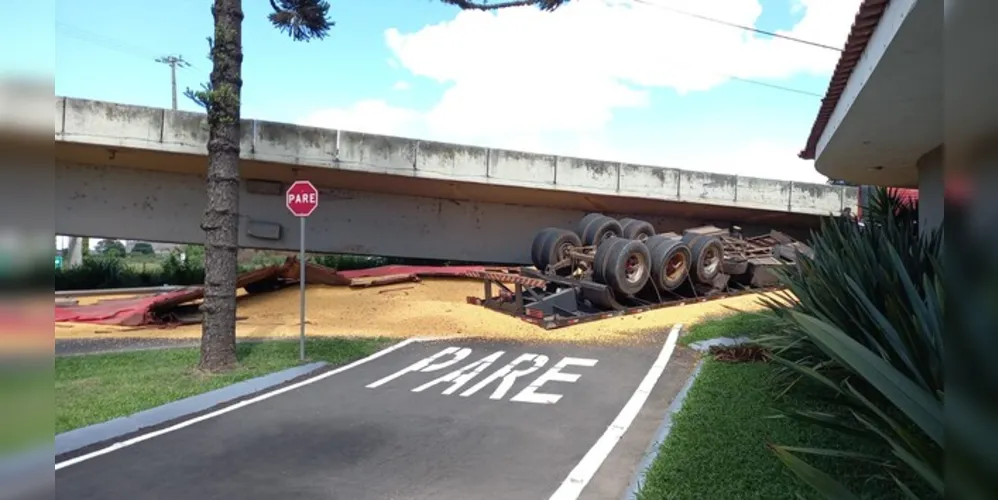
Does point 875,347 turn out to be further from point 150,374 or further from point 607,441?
point 150,374

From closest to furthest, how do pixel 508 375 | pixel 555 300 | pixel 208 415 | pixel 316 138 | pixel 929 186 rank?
pixel 208 415 → pixel 508 375 → pixel 929 186 → pixel 555 300 → pixel 316 138

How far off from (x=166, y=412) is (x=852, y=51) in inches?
319

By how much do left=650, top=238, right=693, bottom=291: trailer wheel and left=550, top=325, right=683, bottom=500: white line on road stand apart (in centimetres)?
428

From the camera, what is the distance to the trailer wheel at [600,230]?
1516 cm

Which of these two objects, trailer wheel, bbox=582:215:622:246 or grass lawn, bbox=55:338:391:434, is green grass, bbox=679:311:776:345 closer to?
trailer wheel, bbox=582:215:622:246

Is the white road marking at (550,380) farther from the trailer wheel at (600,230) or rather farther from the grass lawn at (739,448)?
the trailer wheel at (600,230)

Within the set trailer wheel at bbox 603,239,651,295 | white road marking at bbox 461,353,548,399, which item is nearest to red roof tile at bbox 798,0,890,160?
trailer wheel at bbox 603,239,651,295

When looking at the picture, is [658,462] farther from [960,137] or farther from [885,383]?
[960,137]

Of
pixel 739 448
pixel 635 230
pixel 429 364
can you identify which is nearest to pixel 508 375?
pixel 429 364

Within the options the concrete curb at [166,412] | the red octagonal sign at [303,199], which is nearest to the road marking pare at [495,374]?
the concrete curb at [166,412]

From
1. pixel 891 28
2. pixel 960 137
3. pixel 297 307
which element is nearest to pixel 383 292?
pixel 297 307

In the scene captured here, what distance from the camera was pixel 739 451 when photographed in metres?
4.80

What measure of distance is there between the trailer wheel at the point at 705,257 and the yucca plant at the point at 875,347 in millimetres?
5501

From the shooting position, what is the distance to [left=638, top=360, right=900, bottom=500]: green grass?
4.05 meters
